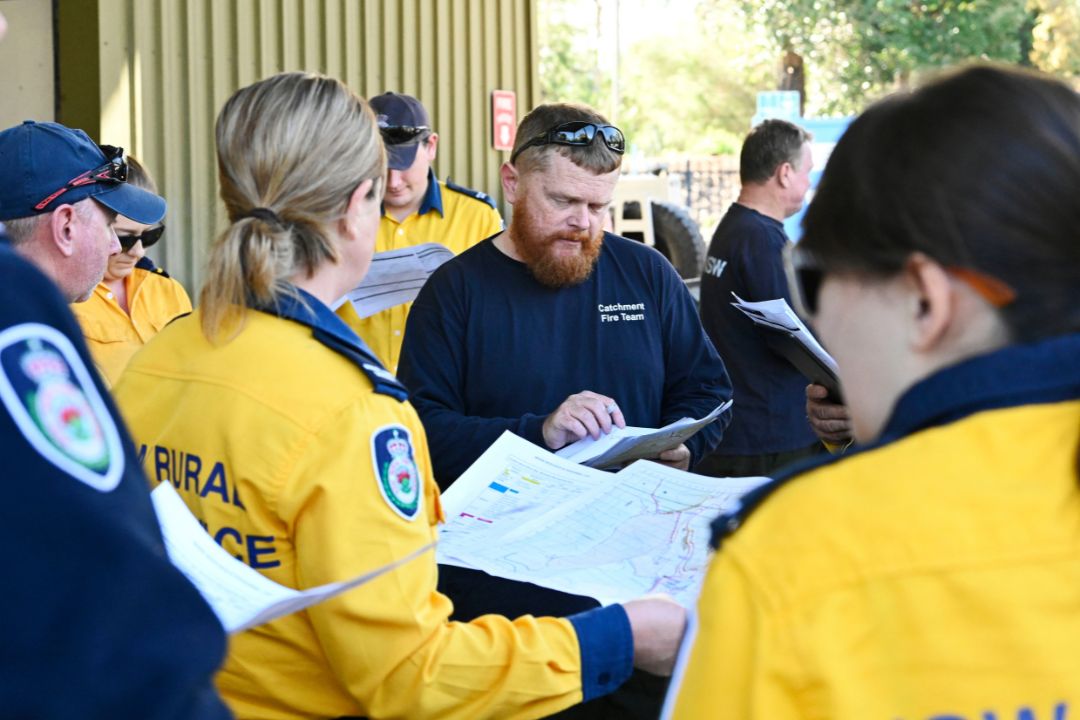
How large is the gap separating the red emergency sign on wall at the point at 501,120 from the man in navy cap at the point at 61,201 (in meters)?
4.20

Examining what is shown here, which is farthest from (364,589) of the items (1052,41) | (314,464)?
(1052,41)

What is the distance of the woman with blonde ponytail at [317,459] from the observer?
5.52 feet

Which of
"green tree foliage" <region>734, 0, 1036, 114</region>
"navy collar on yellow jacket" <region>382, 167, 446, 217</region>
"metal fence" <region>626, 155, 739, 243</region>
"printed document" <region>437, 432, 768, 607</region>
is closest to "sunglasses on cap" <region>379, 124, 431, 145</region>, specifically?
"navy collar on yellow jacket" <region>382, 167, 446, 217</region>

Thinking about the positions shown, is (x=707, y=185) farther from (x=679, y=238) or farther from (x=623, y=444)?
(x=623, y=444)

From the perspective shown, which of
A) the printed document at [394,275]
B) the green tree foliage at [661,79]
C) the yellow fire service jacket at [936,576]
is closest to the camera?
the yellow fire service jacket at [936,576]

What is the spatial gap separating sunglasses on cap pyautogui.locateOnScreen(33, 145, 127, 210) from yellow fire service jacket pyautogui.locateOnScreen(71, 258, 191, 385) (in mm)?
926

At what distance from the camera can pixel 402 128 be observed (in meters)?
4.86

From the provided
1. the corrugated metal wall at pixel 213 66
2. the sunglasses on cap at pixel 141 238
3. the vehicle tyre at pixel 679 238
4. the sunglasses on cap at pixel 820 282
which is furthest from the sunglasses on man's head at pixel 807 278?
the vehicle tyre at pixel 679 238

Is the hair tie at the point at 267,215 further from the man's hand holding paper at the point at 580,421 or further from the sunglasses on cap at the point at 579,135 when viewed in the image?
the sunglasses on cap at the point at 579,135

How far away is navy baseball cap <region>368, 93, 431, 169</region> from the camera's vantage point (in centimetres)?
485

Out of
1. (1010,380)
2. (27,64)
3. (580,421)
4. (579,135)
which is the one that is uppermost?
(27,64)

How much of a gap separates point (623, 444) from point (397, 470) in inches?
45.0

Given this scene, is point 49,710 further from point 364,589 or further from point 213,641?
point 364,589

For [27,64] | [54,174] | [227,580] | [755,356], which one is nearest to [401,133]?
[755,356]
